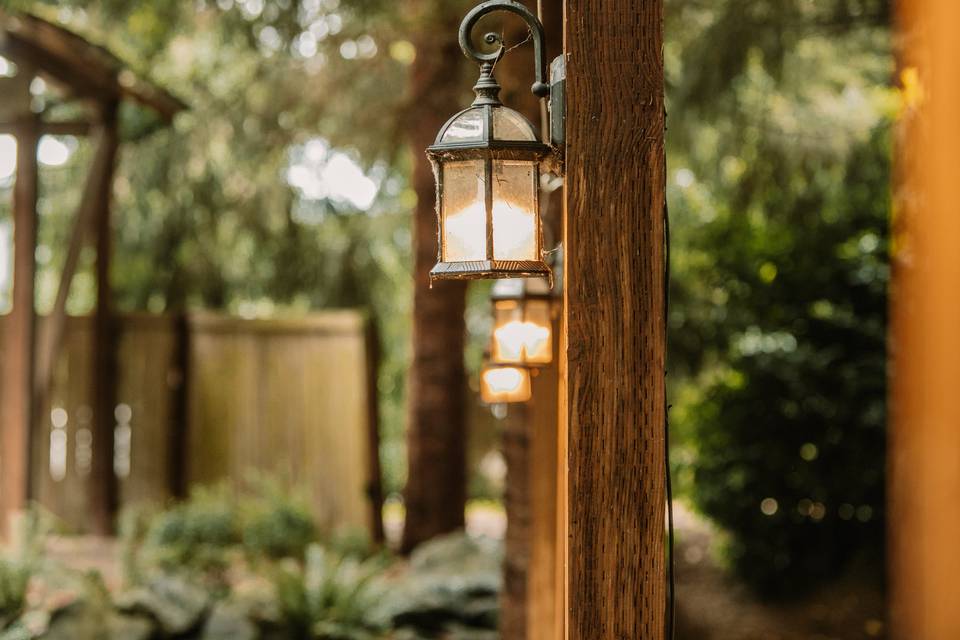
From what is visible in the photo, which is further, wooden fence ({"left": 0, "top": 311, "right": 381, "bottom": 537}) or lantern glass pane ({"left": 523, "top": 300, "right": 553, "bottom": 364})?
wooden fence ({"left": 0, "top": 311, "right": 381, "bottom": 537})

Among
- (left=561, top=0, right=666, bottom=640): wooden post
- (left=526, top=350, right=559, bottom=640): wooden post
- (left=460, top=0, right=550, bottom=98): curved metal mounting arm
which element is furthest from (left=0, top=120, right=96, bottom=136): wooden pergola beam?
(left=561, top=0, right=666, bottom=640): wooden post

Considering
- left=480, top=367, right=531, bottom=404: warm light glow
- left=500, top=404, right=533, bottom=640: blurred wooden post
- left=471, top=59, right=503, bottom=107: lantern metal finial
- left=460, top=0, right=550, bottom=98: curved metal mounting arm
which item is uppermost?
left=460, top=0, right=550, bottom=98: curved metal mounting arm

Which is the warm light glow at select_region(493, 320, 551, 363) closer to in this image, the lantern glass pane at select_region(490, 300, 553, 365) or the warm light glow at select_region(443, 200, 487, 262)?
the lantern glass pane at select_region(490, 300, 553, 365)

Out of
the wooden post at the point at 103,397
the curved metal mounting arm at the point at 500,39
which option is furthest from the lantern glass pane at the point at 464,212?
the wooden post at the point at 103,397

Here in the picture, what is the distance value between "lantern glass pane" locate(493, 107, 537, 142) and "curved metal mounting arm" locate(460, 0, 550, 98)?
0.40 feet

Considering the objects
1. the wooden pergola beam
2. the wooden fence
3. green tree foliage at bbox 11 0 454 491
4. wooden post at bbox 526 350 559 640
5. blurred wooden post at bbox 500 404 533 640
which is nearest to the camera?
wooden post at bbox 526 350 559 640

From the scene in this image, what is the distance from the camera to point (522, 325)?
3.44 m

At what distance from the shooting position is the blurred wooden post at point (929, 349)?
91.6 inches

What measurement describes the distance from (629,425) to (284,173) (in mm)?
7978

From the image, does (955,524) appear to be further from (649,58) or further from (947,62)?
(649,58)

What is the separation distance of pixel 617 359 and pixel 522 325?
1.51 metres

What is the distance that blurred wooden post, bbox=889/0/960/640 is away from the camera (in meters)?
2.33

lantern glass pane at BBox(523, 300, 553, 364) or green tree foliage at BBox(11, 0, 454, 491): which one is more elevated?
green tree foliage at BBox(11, 0, 454, 491)

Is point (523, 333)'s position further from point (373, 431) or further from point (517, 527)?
point (373, 431)
